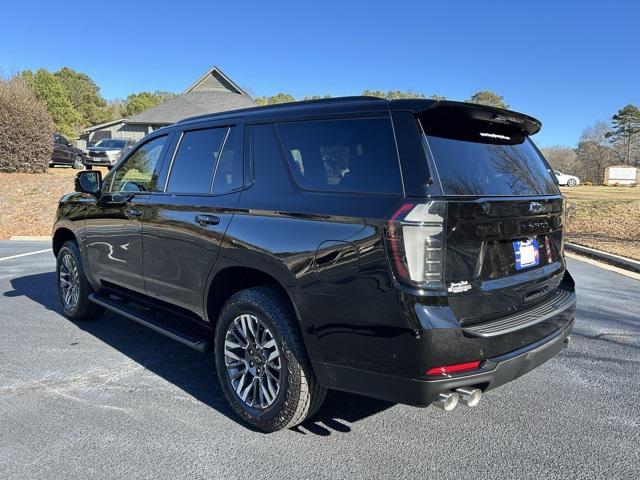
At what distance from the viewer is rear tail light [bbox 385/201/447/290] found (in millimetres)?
2490

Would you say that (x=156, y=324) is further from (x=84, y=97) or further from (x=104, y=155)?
(x=84, y=97)

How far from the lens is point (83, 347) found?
15.6 feet

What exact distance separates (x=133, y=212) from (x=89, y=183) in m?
0.96

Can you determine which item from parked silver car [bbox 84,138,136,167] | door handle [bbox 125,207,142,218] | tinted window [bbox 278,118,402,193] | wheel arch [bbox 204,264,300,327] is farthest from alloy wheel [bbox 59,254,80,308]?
parked silver car [bbox 84,138,136,167]

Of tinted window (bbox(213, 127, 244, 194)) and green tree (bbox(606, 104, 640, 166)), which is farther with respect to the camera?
green tree (bbox(606, 104, 640, 166))

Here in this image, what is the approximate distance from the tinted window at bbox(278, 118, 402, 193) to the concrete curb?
808 cm

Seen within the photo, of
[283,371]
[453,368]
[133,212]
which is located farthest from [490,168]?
[133,212]

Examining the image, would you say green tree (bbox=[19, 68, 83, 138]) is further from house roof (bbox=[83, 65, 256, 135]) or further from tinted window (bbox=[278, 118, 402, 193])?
tinted window (bbox=[278, 118, 402, 193])

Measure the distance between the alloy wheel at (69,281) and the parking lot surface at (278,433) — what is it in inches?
27.6

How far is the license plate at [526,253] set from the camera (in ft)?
9.70

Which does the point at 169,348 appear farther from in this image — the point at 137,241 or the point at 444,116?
the point at 444,116

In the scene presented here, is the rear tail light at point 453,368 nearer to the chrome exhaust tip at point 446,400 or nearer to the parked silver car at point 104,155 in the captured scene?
the chrome exhaust tip at point 446,400

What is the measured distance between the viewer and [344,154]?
9.63 feet

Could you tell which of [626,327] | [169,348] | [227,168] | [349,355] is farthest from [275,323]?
[626,327]
